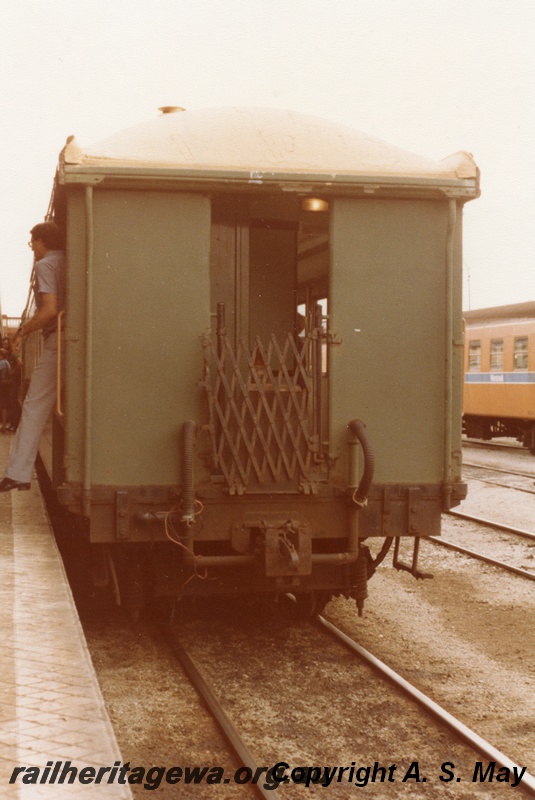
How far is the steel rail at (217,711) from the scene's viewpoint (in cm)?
463

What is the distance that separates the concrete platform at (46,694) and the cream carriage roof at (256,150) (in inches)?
99.4

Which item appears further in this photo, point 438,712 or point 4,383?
point 4,383

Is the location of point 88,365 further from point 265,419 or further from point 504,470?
point 504,470

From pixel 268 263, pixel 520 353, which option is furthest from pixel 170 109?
pixel 520 353

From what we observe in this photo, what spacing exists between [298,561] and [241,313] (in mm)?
1762

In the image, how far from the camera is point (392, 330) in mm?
6270

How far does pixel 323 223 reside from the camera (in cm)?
716

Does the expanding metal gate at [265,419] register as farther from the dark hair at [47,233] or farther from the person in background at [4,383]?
the person in background at [4,383]

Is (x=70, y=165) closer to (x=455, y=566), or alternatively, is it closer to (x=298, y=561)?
(x=298, y=561)

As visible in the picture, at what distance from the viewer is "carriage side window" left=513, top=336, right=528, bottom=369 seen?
22.0 m

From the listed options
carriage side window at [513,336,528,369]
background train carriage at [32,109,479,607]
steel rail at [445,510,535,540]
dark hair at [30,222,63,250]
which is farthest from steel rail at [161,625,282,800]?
carriage side window at [513,336,528,369]

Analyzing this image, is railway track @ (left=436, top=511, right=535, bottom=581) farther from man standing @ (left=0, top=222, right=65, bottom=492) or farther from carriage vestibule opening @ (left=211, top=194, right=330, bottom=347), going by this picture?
man standing @ (left=0, top=222, right=65, bottom=492)

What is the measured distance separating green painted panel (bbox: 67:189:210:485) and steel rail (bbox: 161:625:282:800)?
4.04 ft

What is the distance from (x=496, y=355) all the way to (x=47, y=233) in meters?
18.3
